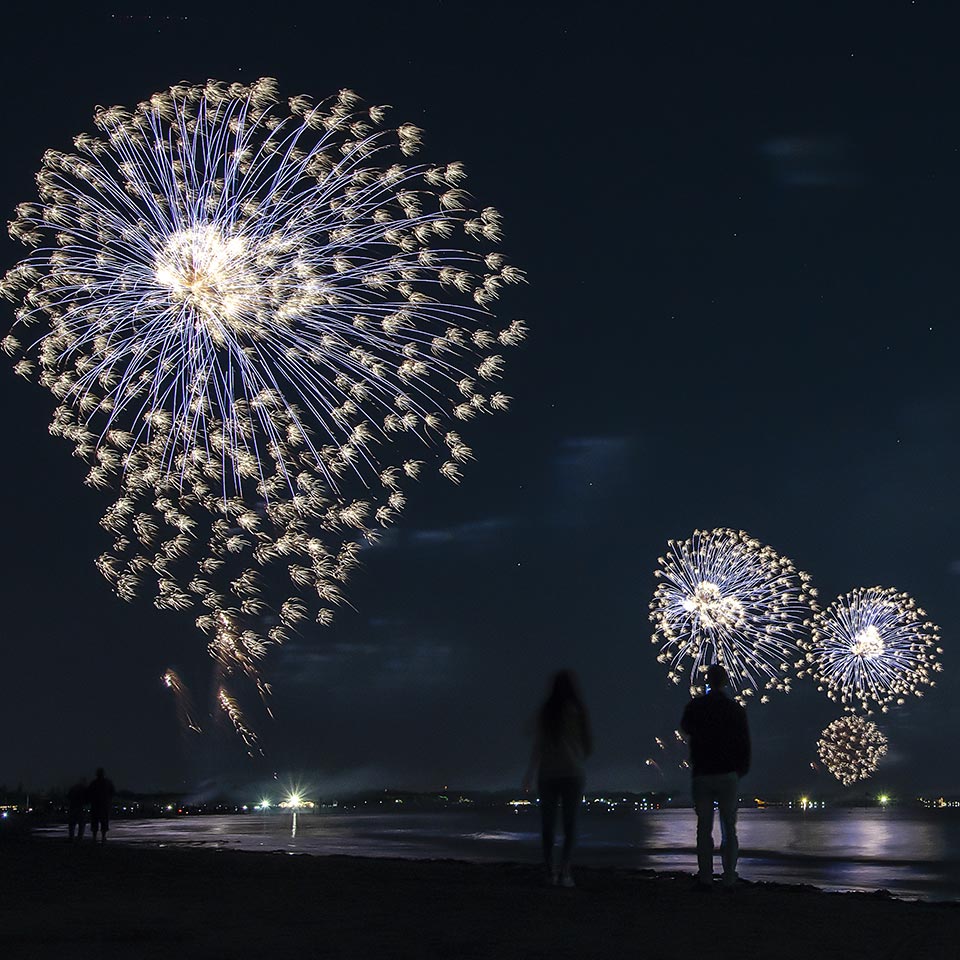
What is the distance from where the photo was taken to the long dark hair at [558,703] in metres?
11.7

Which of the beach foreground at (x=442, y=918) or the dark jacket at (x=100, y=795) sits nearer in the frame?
the beach foreground at (x=442, y=918)

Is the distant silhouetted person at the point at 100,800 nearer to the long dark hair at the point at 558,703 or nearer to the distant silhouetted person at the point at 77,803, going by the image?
the distant silhouetted person at the point at 77,803

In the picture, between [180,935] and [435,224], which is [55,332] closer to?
[435,224]

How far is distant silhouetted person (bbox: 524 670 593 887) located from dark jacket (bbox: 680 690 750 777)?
1111mm

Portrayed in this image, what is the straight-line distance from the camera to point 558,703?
38.9 feet

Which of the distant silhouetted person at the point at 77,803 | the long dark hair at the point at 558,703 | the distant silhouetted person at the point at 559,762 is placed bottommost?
the distant silhouetted person at the point at 77,803

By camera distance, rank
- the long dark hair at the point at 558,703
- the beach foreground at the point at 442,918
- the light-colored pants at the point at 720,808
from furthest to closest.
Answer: the long dark hair at the point at 558,703 → the light-colored pants at the point at 720,808 → the beach foreground at the point at 442,918

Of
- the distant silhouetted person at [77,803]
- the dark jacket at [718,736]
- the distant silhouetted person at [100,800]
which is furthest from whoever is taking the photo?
the distant silhouetted person at [77,803]

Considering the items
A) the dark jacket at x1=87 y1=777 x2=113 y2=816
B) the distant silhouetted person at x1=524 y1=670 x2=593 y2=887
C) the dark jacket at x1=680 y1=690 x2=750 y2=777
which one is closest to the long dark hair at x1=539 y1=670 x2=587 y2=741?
the distant silhouetted person at x1=524 y1=670 x2=593 y2=887

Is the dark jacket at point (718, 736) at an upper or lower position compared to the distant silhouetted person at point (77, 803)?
upper

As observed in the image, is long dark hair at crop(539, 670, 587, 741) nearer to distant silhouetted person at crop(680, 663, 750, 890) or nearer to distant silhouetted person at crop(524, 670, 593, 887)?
distant silhouetted person at crop(524, 670, 593, 887)

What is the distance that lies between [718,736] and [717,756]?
0.18 meters

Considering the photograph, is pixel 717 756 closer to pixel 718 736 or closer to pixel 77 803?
pixel 718 736

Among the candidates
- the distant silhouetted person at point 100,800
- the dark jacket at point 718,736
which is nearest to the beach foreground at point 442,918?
the dark jacket at point 718,736
